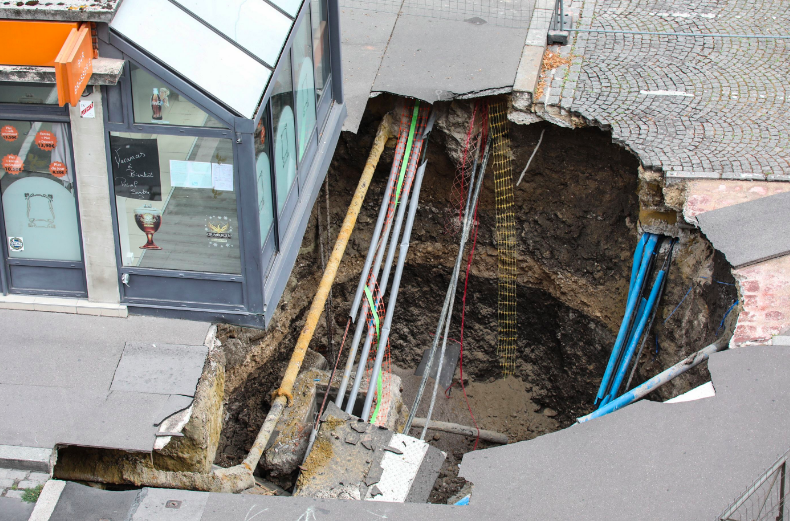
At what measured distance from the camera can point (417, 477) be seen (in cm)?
727

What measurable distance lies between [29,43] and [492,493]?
4.35m

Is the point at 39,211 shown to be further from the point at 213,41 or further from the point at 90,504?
the point at 90,504

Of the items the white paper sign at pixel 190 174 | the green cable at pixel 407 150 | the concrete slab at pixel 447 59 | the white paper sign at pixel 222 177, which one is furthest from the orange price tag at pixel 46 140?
the concrete slab at pixel 447 59

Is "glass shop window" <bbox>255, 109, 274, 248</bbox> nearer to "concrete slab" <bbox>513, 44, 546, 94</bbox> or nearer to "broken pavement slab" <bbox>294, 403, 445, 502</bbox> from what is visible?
"broken pavement slab" <bbox>294, 403, 445, 502</bbox>

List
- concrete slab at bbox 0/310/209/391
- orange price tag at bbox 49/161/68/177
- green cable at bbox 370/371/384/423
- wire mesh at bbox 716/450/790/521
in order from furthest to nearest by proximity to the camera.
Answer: green cable at bbox 370/371/384/423, concrete slab at bbox 0/310/209/391, orange price tag at bbox 49/161/68/177, wire mesh at bbox 716/450/790/521

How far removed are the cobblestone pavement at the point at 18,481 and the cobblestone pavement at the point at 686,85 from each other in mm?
6340

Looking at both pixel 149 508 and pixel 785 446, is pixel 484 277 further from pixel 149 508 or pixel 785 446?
pixel 149 508

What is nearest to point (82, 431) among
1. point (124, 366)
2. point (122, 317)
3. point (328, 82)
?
point (124, 366)

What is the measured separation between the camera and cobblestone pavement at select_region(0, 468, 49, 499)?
5082 millimetres

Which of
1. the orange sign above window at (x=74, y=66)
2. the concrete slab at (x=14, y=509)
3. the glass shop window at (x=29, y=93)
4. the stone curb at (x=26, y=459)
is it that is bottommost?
the concrete slab at (x=14, y=509)

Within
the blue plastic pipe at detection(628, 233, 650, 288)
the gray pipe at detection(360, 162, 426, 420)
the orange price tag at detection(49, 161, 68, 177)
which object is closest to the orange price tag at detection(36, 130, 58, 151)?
the orange price tag at detection(49, 161, 68, 177)

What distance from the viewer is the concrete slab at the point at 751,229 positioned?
6.86 meters

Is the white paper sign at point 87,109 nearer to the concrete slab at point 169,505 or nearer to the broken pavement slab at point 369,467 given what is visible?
the concrete slab at point 169,505

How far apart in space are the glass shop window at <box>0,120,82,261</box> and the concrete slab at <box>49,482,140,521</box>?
1.94m
